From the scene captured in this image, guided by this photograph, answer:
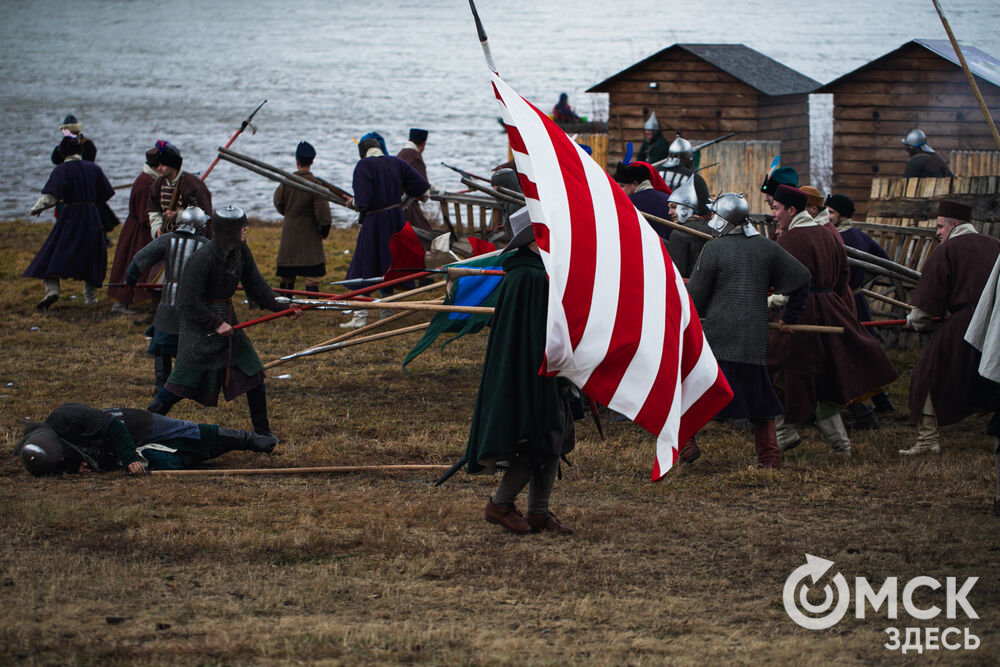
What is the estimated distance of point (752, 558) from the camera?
481 cm

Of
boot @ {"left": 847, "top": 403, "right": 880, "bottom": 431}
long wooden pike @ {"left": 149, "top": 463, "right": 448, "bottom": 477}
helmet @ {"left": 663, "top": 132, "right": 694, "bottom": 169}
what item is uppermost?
helmet @ {"left": 663, "top": 132, "right": 694, "bottom": 169}

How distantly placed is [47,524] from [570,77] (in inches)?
1914

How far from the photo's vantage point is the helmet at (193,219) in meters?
7.35

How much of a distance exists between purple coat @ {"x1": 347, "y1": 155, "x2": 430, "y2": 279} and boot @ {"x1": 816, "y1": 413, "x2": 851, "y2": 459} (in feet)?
16.6

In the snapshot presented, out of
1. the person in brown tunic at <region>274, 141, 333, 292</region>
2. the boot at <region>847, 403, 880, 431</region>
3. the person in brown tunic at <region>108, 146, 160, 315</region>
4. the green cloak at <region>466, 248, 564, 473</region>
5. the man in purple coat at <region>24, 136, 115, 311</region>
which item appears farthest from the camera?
the man in purple coat at <region>24, 136, 115, 311</region>

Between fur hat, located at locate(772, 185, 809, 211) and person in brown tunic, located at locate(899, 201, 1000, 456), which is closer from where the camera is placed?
person in brown tunic, located at locate(899, 201, 1000, 456)

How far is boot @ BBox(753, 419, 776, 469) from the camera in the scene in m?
6.45

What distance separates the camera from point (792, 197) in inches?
273

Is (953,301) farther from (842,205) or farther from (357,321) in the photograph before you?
(357,321)

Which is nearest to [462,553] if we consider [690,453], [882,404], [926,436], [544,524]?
[544,524]

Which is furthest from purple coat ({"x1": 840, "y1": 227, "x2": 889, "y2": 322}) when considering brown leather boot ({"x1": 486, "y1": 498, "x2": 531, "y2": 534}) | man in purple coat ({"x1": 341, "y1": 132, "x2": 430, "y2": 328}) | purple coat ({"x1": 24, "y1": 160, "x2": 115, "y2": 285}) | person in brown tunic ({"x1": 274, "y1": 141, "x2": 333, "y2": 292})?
purple coat ({"x1": 24, "y1": 160, "x2": 115, "y2": 285})

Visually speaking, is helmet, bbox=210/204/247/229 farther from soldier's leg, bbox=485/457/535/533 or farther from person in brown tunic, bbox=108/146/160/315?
person in brown tunic, bbox=108/146/160/315

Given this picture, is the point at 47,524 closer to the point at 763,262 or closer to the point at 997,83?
the point at 763,262

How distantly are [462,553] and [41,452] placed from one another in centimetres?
254
